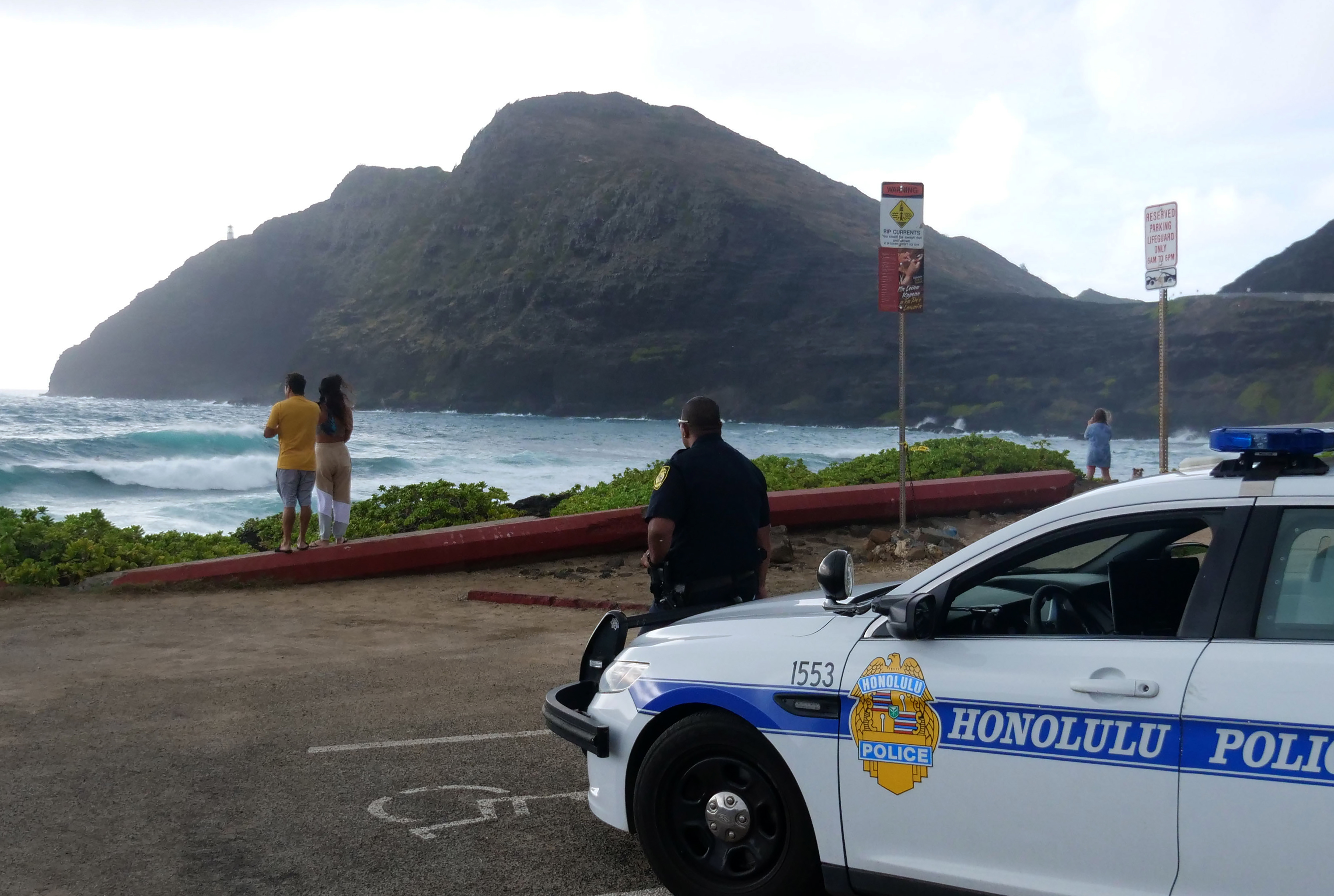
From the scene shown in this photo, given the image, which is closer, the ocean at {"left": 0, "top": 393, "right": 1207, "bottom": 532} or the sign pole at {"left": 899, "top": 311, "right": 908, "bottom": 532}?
the sign pole at {"left": 899, "top": 311, "right": 908, "bottom": 532}

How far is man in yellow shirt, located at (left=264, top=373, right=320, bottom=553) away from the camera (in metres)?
10.9

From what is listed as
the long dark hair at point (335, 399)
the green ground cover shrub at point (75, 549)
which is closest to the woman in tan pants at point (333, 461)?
the long dark hair at point (335, 399)

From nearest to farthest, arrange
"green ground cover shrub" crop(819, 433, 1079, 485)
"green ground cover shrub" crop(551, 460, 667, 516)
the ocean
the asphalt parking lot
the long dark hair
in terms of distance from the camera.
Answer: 1. the asphalt parking lot
2. the long dark hair
3. "green ground cover shrub" crop(551, 460, 667, 516)
4. "green ground cover shrub" crop(819, 433, 1079, 485)
5. the ocean

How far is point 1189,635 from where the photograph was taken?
121 inches

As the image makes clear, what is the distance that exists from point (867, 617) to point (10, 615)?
8.51 m

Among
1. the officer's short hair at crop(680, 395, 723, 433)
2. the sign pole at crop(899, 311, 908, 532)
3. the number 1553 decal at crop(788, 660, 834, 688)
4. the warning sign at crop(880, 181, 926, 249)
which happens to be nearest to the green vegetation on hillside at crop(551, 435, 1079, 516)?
the sign pole at crop(899, 311, 908, 532)

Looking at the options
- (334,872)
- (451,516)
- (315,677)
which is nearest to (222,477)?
(451,516)

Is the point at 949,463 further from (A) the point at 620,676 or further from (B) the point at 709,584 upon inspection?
(A) the point at 620,676

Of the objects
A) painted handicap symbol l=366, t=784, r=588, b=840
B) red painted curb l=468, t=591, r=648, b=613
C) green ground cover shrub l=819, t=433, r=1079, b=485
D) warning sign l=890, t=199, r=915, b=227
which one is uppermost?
warning sign l=890, t=199, r=915, b=227

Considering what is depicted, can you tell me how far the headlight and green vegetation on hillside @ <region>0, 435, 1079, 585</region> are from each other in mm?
5534

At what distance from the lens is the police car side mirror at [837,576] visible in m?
3.78

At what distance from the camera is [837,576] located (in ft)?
12.4

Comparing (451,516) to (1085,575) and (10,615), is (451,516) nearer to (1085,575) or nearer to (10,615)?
(10,615)

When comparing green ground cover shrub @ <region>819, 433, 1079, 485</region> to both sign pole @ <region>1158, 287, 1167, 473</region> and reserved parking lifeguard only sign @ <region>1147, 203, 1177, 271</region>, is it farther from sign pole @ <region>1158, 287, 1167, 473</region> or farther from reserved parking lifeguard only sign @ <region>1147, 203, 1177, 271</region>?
reserved parking lifeguard only sign @ <region>1147, 203, 1177, 271</region>
